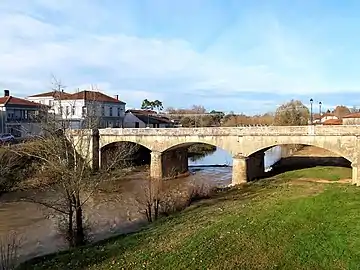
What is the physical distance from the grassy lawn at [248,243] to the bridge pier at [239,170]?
17560 mm

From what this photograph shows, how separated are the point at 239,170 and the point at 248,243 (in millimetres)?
24317

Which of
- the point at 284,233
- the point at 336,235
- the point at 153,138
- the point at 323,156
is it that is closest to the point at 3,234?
the point at 284,233

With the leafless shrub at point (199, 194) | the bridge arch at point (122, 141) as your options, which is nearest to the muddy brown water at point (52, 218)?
the leafless shrub at point (199, 194)

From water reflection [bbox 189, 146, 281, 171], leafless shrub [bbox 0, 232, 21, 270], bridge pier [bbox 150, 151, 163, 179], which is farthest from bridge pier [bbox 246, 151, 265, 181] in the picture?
leafless shrub [bbox 0, 232, 21, 270]

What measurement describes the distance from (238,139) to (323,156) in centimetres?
1620

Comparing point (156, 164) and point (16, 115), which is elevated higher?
point (16, 115)

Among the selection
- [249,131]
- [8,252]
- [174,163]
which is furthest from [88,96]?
[8,252]

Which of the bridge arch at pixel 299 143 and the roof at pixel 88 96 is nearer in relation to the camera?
the bridge arch at pixel 299 143

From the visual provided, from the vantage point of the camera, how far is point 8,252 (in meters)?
14.6

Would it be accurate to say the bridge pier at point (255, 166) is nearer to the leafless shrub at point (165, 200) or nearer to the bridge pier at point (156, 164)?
the leafless shrub at point (165, 200)

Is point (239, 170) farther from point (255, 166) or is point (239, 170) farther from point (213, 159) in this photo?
point (213, 159)

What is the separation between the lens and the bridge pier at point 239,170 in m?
36.7

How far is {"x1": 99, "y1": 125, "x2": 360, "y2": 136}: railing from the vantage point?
33.8 m

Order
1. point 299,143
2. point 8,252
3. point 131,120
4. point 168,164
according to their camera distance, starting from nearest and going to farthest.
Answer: point 8,252
point 299,143
point 168,164
point 131,120
